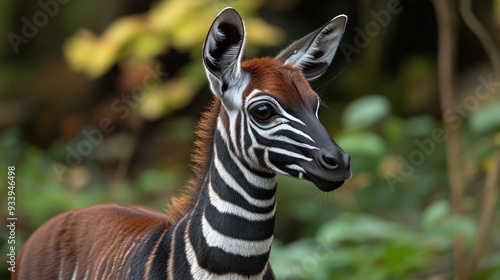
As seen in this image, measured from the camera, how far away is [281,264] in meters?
7.27

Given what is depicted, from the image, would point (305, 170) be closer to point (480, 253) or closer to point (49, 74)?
point (480, 253)

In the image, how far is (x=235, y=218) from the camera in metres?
4.11

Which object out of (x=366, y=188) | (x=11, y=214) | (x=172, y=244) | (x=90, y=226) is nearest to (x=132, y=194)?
(x=11, y=214)

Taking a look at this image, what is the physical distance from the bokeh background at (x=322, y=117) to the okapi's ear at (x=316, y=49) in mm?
492

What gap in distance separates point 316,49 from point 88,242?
165 cm

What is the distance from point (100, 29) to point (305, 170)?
8.91 metres

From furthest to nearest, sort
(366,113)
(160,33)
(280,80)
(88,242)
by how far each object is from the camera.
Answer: (160,33) → (366,113) → (88,242) → (280,80)

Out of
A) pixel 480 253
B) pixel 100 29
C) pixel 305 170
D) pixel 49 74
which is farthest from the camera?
pixel 49 74

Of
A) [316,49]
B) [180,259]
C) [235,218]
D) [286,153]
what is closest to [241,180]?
[235,218]

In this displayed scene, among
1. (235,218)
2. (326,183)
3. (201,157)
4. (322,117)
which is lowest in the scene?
(322,117)

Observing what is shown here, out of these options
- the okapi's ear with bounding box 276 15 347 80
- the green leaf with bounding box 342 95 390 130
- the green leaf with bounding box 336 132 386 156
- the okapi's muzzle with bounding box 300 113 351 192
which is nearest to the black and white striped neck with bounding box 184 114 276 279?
the okapi's muzzle with bounding box 300 113 351 192

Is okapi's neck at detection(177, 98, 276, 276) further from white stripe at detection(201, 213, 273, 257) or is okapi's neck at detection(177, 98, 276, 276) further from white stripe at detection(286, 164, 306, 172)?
white stripe at detection(286, 164, 306, 172)

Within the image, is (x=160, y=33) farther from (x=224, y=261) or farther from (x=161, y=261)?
(x=224, y=261)

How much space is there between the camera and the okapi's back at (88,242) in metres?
4.70
